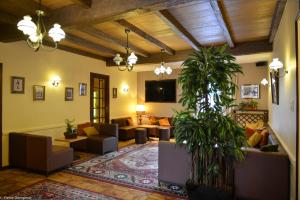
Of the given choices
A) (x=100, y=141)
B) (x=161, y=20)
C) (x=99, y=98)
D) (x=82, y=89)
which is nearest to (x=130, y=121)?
(x=99, y=98)

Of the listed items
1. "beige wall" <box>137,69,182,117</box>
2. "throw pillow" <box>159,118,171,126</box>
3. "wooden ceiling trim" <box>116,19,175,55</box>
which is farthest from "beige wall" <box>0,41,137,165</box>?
"throw pillow" <box>159,118,171,126</box>

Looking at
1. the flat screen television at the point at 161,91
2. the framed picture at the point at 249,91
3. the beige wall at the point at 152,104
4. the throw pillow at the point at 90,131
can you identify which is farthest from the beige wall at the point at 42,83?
the framed picture at the point at 249,91

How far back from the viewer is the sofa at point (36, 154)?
386 cm

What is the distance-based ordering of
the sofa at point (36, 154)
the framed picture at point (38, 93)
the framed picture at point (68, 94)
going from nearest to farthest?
the sofa at point (36, 154) < the framed picture at point (38, 93) < the framed picture at point (68, 94)

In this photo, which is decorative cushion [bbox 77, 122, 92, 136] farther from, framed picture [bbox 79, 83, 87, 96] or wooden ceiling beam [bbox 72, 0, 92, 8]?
wooden ceiling beam [bbox 72, 0, 92, 8]

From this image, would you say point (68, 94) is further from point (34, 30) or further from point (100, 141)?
point (34, 30)

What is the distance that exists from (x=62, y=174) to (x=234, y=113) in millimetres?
5354

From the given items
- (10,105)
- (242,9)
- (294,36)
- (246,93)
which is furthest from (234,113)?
(10,105)

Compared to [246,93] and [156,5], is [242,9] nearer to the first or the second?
[156,5]

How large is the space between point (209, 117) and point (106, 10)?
6.26ft

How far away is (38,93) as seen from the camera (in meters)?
4.96

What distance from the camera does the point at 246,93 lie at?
7.14m

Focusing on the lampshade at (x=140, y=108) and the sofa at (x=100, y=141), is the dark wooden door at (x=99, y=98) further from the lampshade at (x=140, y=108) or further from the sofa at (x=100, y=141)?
the lampshade at (x=140, y=108)

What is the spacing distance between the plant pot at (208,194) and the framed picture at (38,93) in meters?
4.00
